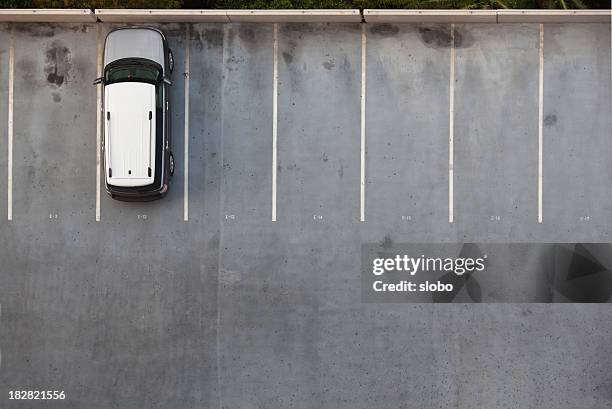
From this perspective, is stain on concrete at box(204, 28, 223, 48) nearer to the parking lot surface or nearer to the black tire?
the parking lot surface

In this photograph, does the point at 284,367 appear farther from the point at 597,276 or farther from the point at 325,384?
the point at 597,276

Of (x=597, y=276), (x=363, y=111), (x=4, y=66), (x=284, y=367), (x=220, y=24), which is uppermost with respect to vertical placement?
(x=220, y=24)

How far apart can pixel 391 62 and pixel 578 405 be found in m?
8.87

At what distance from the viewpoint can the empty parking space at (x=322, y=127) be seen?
552 inches

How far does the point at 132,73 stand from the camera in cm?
1327

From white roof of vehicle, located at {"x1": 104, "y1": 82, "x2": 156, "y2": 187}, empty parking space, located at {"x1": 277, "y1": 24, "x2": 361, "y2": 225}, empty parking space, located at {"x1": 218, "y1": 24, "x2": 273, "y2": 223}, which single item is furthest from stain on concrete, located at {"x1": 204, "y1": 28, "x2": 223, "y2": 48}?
white roof of vehicle, located at {"x1": 104, "y1": 82, "x2": 156, "y2": 187}

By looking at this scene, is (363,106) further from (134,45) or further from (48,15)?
(48,15)

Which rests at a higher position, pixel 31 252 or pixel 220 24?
pixel 220 24

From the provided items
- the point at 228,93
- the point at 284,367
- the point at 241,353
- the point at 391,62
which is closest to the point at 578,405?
the point at 284,367

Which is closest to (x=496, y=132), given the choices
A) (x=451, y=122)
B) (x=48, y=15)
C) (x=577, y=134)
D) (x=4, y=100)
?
(x=451, y=122)

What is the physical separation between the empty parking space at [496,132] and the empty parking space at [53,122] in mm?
8498

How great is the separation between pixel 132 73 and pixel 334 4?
4.83 meters

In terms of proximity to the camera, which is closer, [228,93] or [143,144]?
[143,144]

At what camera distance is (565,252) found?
13.9 meters
